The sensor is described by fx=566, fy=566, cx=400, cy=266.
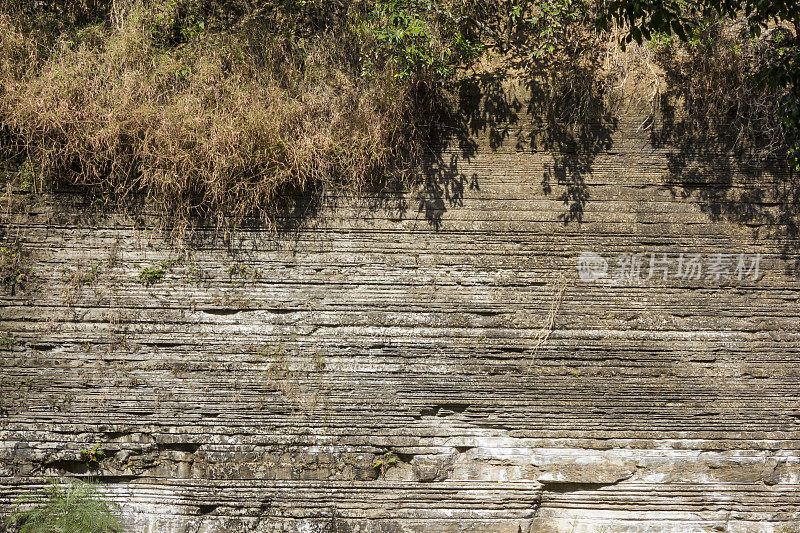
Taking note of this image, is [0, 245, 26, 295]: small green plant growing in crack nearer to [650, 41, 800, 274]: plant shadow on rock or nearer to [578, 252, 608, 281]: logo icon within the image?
[578, 252, 608, 281]: logo icon

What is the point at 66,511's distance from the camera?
3.82 m

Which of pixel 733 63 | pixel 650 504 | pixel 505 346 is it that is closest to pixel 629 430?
pixel 650 504

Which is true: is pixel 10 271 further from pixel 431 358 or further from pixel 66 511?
pixel 431 358

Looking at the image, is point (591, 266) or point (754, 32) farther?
→ point (591, 266)

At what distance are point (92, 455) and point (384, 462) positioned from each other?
6.58 ft

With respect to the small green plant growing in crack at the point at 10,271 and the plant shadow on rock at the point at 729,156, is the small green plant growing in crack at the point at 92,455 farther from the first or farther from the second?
the plant shadow on rock at the point at 729,156

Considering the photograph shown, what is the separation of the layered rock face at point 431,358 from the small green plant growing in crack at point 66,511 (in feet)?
0.34

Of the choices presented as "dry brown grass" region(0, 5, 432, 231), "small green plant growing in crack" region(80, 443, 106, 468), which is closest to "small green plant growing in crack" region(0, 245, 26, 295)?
"dry brown grass" region(0, 5, 432, 231)

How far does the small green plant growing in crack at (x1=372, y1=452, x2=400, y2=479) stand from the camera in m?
3.92

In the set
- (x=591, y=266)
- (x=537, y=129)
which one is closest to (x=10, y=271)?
(x=537, y=129)

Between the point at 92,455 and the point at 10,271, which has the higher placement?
the point at 10,271

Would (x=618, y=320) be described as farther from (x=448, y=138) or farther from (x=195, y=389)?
(x=195, y=389)

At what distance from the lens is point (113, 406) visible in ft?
12.8

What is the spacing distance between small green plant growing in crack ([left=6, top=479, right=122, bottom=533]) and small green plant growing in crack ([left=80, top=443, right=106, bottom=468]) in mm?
142
